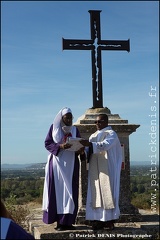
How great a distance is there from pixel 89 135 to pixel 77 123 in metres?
0.35

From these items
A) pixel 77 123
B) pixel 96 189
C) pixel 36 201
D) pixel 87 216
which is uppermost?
pixel 77 123

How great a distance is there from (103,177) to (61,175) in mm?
652

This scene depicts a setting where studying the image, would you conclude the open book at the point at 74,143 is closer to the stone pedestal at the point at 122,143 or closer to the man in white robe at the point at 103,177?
the man in white robe at the point at 103,177

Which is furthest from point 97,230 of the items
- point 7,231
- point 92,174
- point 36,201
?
point 36,201

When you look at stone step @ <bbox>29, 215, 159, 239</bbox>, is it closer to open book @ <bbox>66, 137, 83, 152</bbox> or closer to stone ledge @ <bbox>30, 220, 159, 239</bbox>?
stone ledge @ <bbox>30, 220, 159, 239</bbox>

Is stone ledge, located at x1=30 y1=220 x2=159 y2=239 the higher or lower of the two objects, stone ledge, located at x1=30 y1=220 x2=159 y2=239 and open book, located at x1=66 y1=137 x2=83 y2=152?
the lower

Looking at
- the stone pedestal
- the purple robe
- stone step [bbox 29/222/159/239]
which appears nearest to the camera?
stone step [bbox 29/222/159/239]

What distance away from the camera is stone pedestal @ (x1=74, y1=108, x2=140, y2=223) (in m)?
7.44

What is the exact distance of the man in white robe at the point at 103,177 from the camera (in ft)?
21.2

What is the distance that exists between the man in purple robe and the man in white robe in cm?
25

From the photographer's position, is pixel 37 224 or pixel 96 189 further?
pixel 37 224

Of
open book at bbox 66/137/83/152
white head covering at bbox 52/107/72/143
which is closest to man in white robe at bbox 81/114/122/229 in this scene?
open book at bbox 66/137/83/152

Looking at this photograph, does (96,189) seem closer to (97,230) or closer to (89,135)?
(97,230)

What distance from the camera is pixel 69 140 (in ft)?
20.8
